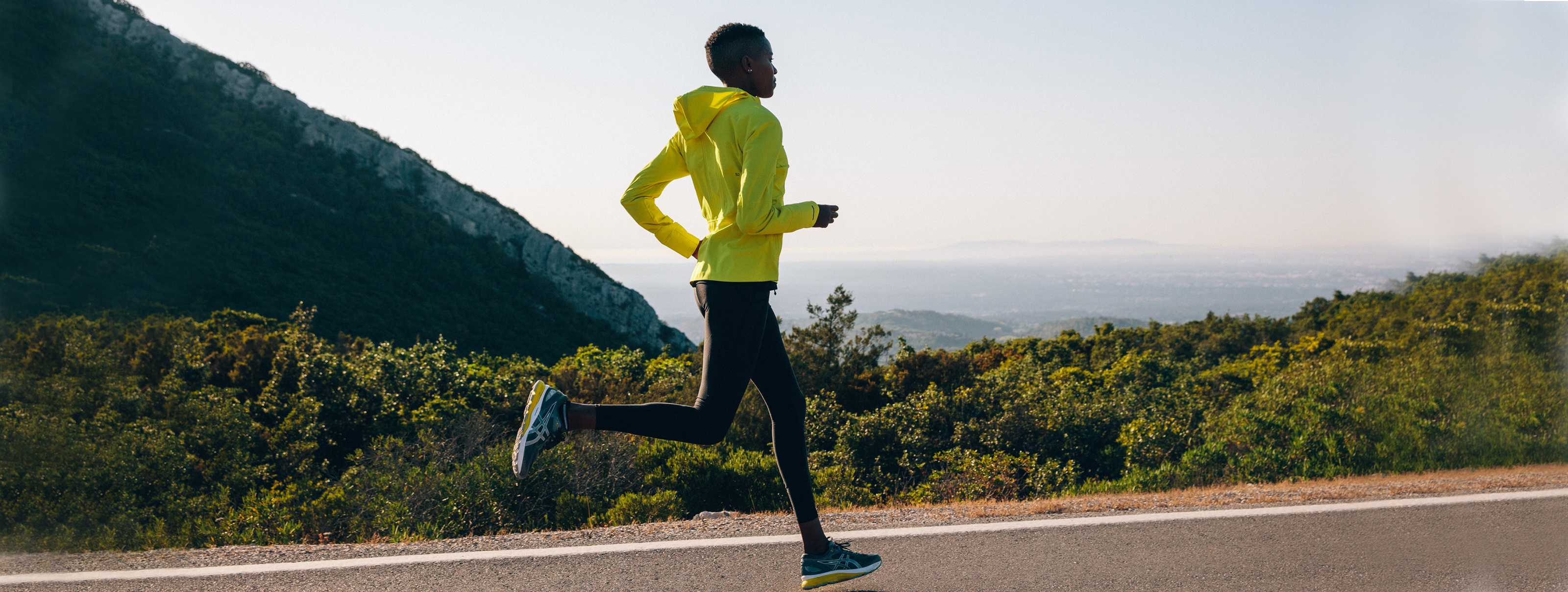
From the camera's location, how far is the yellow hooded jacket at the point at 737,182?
238cm

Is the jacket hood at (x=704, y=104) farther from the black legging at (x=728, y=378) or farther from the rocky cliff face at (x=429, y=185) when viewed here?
the rocky cliff face at (x=429, y=185)

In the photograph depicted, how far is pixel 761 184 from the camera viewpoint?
2.37m

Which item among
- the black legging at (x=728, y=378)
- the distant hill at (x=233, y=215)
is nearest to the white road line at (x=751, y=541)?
the black legging at (x=728, y=378)

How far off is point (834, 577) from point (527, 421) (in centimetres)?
115

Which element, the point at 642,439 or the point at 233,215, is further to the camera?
the point at 233,215

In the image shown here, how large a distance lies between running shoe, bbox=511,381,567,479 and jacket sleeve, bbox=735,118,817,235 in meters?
0.83

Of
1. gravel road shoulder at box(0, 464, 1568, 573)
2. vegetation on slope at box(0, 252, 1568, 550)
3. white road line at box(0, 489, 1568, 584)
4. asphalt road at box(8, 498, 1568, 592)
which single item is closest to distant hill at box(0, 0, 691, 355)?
vegetation on slope at box(0, 252, 1568, 550)

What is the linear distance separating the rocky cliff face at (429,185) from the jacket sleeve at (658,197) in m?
47.0

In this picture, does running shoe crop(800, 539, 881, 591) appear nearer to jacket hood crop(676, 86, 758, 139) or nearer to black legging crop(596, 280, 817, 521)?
black legging crop(596, 280, 817, 521)

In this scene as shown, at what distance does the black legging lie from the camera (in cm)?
247

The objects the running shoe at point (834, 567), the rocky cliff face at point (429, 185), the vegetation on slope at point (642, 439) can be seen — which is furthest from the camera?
the rocky cliff face at point (429, 185)

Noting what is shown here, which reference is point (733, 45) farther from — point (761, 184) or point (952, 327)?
point (952, 327)

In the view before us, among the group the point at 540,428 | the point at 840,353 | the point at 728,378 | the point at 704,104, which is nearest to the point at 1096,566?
the point at 728,378

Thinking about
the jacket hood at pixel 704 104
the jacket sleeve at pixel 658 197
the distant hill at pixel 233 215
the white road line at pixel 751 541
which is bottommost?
the distant hill at pixel 233 215
